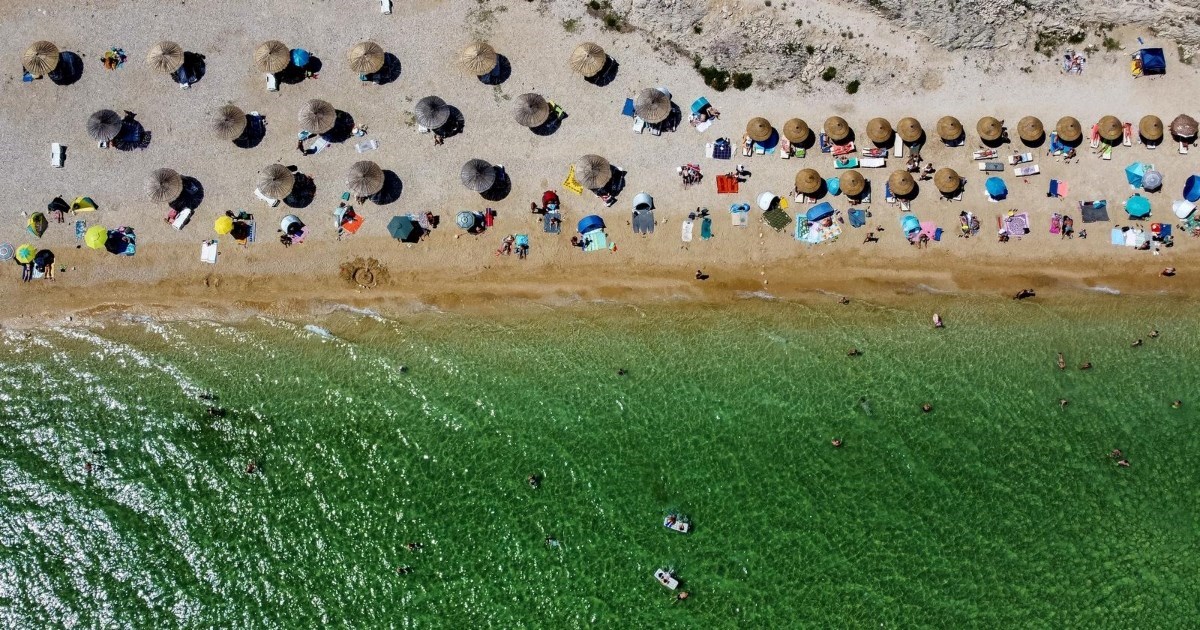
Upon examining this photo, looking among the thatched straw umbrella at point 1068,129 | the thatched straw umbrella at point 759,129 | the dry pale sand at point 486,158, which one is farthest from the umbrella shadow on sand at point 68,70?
the thatched straw umbrella at point 1068,129

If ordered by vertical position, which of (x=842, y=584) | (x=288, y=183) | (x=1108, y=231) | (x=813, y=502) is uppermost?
(x=288, y=183)

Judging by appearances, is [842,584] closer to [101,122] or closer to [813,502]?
[813,502]

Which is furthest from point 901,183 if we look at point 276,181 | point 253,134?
point 253,134

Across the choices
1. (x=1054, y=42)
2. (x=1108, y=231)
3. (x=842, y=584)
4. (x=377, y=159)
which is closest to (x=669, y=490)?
(x=842, y=584)

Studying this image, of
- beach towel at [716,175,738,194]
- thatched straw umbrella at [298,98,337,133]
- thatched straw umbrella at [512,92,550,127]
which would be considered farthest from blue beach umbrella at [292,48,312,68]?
beach towel at [716,175,738,194]

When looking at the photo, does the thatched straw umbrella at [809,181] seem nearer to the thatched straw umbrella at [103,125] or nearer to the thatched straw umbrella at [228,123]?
the thatched straw umbrella at [228,123]

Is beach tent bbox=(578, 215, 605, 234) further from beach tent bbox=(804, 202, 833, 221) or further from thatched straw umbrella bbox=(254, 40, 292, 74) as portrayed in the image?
thatched straw umbrella bbox=(254, 40, 292, 74)

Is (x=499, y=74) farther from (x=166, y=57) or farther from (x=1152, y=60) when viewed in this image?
(x=1152, y=60)
